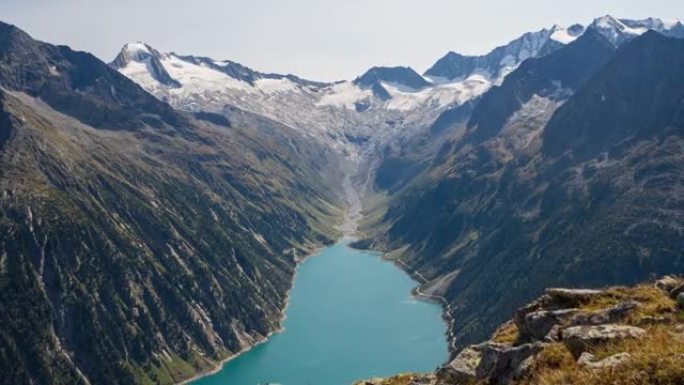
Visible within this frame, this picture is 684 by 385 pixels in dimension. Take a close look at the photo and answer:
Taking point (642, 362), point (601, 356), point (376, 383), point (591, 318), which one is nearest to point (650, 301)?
point (591, 318)

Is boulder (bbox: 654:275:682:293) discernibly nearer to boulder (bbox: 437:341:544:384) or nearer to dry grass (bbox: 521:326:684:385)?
boulder (bbox: 437:341:544:384)

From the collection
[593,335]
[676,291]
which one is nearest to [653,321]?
[593,335]

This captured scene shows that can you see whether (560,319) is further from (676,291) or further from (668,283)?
(668,283)

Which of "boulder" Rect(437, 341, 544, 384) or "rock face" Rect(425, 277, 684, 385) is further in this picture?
"boulder" Rect(437, 341, 544, 384)

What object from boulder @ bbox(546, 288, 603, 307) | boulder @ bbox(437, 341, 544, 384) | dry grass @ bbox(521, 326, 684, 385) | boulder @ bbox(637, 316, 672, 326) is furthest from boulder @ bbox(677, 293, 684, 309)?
boulder @ bbox(437, 341, 544, 384)

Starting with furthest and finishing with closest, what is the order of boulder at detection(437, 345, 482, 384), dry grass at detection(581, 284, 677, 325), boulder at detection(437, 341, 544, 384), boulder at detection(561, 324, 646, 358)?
boulder at detection(437, 345, 482, 384) → dry grass at detection(581, 284, 677, 325) → boulder at detection(437, 341, 544, 384) → boulder at detection(561, 324, 646, 358)

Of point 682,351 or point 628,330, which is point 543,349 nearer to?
point 628,330

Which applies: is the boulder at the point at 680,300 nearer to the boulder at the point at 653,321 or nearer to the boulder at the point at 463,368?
the boulder at the point at 653,321
